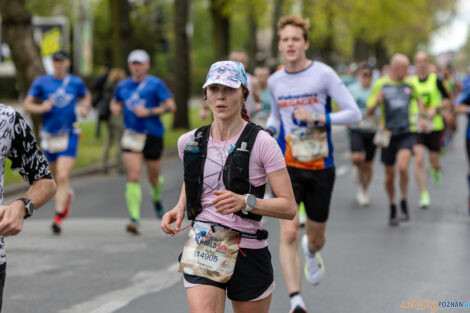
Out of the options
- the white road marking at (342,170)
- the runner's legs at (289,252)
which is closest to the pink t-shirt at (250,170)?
the runner's legs at (289,252)

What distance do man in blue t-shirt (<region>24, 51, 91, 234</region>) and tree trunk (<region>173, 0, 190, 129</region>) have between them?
15.2 meters

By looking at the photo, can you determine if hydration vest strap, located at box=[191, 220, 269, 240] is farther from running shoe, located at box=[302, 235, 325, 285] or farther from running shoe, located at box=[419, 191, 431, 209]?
running shoe, located at box=[419, 191, 431, 209]

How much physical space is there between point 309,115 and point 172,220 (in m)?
2.29

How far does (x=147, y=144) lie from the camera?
10031mm

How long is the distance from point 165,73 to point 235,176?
6056 cm

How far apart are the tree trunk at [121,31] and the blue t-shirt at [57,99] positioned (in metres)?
10.6

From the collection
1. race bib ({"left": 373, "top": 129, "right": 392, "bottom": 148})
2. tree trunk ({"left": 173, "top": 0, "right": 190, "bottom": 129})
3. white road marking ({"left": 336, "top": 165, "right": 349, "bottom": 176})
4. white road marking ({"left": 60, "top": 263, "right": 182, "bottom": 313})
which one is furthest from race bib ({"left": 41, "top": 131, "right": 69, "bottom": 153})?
tree trunk ({"left": 173, "top": 0, "right": 190, "bottom": 129})

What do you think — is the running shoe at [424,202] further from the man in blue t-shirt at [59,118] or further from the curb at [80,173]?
the curb at [80,173]

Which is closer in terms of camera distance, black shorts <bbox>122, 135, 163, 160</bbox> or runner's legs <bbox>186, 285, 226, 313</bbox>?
runner's legs <bbox>186, 285, 226, 313</bbox>

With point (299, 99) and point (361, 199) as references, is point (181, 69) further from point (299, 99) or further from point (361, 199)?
point (299, 99)

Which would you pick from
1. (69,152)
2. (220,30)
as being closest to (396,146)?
(69,152)

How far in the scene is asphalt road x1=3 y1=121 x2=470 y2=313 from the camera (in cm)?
650

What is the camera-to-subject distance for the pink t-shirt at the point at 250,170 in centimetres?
400

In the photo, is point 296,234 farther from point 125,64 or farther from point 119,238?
point 125,64
